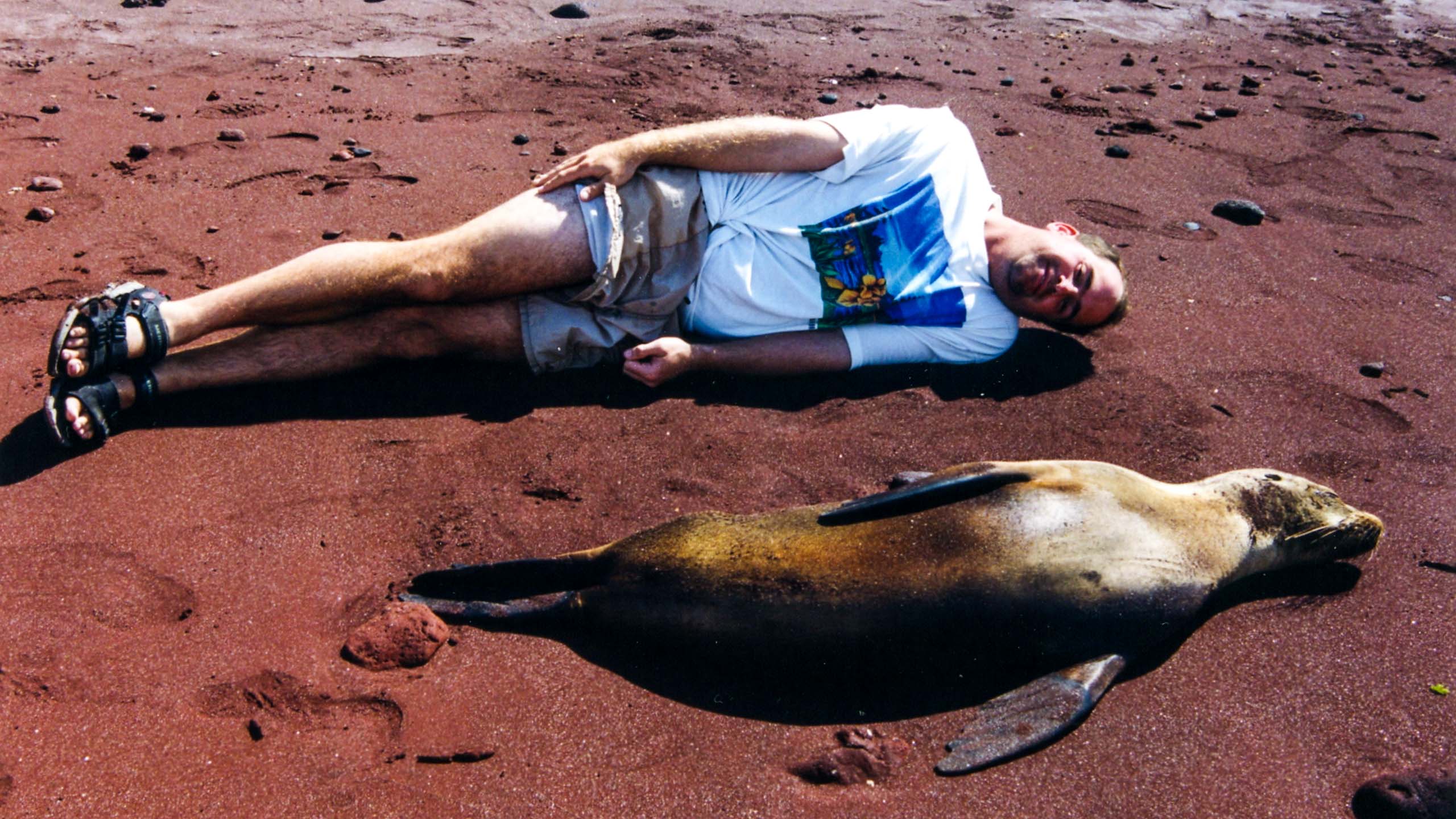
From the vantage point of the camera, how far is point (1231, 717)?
9.14 ft

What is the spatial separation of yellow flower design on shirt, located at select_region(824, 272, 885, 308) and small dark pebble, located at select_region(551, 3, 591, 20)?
4.76m

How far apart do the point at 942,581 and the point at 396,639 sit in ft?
4.86

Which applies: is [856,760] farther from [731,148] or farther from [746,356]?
[731,148]

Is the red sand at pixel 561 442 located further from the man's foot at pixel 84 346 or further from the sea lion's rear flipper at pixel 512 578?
the man's foot at pixel 84 346

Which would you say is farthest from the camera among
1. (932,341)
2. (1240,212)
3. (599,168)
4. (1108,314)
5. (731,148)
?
(1240,212)

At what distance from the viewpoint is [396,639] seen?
2.72 metres

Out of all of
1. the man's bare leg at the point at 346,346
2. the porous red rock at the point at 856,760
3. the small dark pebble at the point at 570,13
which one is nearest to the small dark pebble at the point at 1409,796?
the porous red rock at the point at 856,760

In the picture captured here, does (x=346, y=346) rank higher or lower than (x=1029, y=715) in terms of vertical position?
higher

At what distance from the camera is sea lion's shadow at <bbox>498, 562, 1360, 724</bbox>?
2.69 meters

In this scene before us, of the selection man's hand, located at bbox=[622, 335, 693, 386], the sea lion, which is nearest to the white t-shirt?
man's hand, located at bbox=[622, 335, 693, 386]

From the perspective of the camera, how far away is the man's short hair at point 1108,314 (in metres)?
4.19

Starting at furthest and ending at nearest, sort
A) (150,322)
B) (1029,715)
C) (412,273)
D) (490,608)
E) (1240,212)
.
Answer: (1240,212)
(412,273)
(150,322)
(490,608)
(1029,715)

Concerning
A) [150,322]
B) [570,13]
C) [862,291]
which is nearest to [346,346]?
[150,322]

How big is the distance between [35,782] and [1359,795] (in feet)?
10.5
